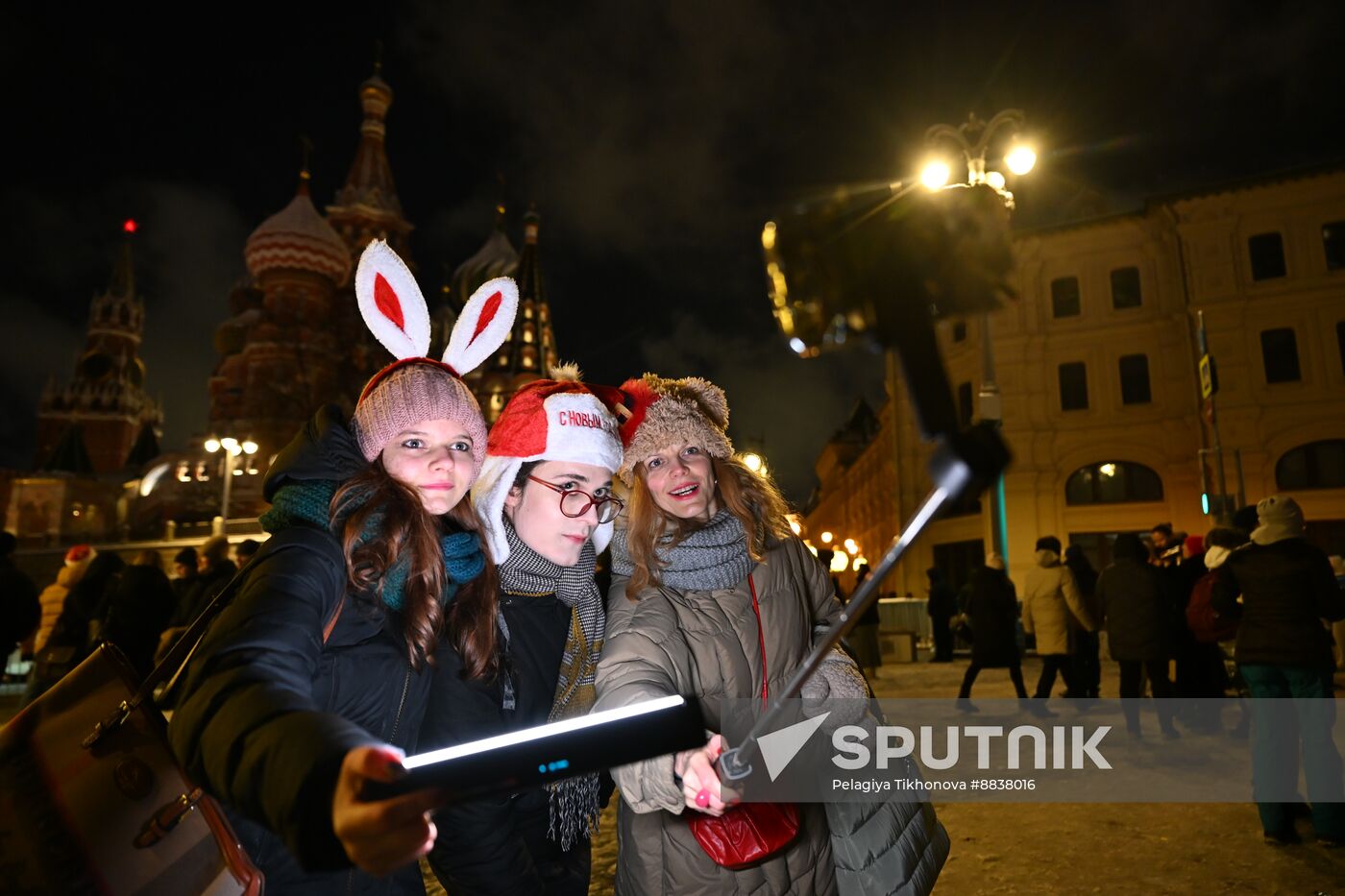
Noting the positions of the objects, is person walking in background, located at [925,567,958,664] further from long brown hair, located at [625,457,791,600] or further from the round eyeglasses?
the round eyeglasses

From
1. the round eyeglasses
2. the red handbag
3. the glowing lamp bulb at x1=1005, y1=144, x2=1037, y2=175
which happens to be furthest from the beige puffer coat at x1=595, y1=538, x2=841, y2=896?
the glowing lamp bulb at x1=1005, y1=144, x2=1037, y2=175

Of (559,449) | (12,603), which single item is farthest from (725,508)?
(12,603)

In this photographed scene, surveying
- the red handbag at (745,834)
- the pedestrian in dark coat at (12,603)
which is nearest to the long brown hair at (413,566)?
the red handbag at (745,834)

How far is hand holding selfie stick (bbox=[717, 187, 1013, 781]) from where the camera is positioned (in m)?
0.85

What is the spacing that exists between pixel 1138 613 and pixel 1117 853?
3448 mm

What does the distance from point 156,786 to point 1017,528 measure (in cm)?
2835

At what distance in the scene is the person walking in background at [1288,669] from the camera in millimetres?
4711

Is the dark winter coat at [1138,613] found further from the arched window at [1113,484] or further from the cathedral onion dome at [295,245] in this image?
the cathedral onion dome at [295,245]

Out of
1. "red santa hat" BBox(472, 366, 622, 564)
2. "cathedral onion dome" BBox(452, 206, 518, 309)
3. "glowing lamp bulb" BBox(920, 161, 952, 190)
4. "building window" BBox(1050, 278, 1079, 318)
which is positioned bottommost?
"red santa hat" BBox(472, 366, 622, 564)

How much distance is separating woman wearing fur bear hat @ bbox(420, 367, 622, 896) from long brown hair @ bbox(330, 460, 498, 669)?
8cm

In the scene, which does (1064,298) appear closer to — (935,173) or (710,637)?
(935,173)

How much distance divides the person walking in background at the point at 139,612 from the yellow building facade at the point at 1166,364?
71.5 feet

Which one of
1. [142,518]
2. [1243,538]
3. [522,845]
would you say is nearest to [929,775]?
[1243,538]

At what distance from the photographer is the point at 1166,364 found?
26.1 m
